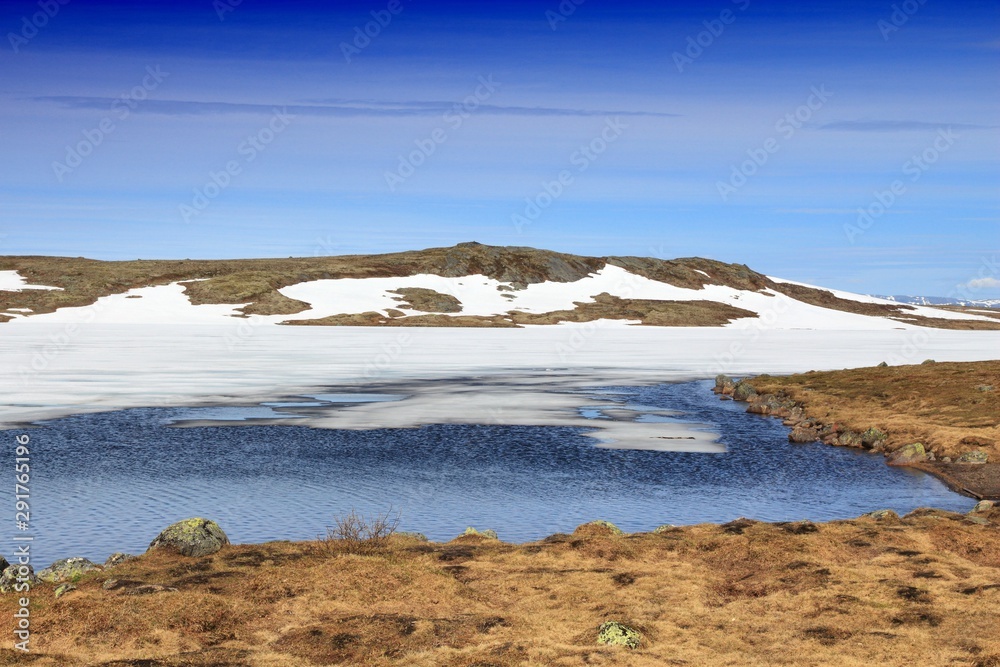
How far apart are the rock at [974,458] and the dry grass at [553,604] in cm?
1106

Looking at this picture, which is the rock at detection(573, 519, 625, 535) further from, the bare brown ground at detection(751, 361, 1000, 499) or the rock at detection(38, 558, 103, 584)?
the bare brown ground at detection(751, 361, 1000, 499)

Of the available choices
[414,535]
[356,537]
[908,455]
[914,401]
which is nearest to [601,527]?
[414,535]

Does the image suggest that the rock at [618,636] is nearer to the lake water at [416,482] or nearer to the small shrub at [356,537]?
the small shrub at [356,537]

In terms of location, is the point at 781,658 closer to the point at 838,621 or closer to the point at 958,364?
the point at 838,621

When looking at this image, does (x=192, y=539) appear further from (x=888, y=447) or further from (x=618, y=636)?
(x=888, y=447)

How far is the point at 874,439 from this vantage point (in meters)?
31.8

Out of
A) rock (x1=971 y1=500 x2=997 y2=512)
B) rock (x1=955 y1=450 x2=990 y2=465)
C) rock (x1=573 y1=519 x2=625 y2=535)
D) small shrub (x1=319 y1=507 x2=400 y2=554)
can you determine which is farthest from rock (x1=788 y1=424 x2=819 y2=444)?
small shrub (x1=319 y1=507 x2=400 y2=554)

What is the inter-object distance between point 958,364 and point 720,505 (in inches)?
1482

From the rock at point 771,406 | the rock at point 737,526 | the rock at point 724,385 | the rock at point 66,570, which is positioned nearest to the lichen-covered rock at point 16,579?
the rock at point 66,570

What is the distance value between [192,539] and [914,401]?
111 feet

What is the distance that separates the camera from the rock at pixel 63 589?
13.5m

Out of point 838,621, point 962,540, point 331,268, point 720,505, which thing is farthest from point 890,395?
point 331,268

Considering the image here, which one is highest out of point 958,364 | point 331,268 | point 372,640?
point 331,268

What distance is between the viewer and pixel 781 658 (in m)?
11.3
